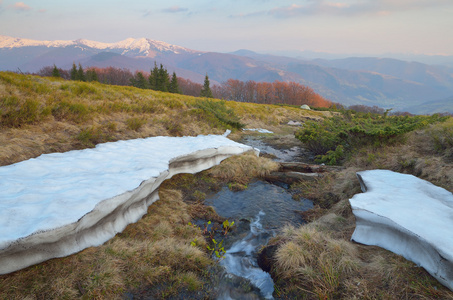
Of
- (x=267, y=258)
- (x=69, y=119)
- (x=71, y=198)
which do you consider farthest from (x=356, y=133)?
(x=69, y=119)

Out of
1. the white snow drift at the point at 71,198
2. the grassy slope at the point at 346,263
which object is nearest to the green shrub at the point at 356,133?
the grassy slope at the point at 346,263

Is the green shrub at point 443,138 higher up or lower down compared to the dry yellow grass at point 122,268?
higher up

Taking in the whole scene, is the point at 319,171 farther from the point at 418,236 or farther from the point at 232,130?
the point at 232,130

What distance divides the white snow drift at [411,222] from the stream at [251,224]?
192cm

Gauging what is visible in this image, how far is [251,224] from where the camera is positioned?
18.8ft

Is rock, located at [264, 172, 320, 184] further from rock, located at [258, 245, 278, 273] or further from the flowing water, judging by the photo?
rock, located at [258, 245, 278, 273]

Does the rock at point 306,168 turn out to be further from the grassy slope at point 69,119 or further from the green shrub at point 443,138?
the grassy slope at point 69,119

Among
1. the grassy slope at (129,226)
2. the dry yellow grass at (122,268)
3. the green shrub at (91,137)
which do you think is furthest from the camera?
the green shrub at (91,137)

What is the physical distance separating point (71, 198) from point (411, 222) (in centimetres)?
549

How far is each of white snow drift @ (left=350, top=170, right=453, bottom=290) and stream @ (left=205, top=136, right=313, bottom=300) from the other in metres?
1.92

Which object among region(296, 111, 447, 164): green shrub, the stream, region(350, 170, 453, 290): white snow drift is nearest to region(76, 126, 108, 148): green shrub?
the stream

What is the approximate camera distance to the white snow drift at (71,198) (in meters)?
2.78

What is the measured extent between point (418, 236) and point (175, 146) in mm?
7087

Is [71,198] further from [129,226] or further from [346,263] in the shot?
[346,263]
